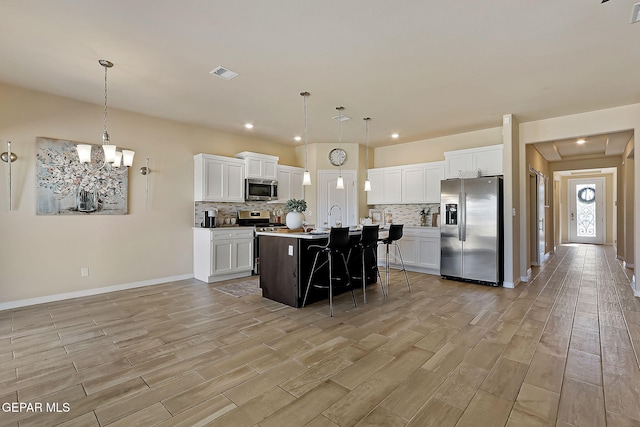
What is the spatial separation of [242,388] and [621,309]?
14.8 feet

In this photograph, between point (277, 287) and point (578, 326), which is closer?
point (578, 326)

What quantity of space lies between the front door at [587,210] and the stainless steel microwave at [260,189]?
→ 37.4 feet

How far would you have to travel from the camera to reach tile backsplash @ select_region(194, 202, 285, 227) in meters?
5.62

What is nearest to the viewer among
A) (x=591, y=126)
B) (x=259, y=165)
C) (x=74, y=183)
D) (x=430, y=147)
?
(x=74, y=183)

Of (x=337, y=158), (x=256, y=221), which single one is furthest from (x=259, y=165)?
(x=337, y=158)

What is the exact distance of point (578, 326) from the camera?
3.22 metres

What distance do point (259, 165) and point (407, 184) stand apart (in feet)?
9.94

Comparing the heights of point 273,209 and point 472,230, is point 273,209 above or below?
above

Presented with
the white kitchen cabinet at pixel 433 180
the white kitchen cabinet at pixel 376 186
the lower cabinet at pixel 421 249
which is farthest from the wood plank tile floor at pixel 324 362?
the white kitchen cabinet at pixel 376 186

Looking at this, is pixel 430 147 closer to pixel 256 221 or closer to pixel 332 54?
pixel 256 221

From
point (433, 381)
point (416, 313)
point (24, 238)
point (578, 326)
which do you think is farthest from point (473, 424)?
point (24, 238)

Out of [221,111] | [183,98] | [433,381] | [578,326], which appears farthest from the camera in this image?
[221,111]

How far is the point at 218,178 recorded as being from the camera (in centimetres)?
558

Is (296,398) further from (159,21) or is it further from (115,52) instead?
(115,52)
